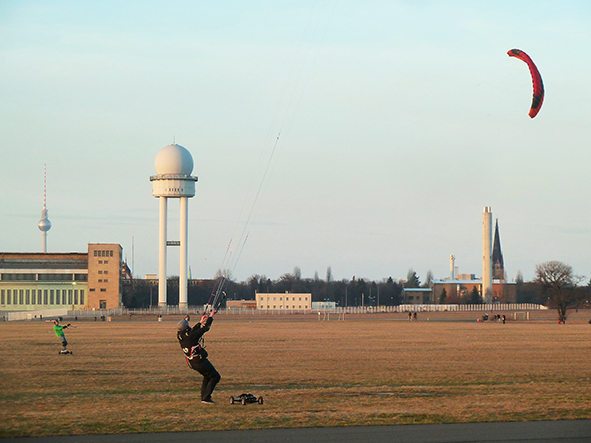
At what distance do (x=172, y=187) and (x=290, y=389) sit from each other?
11979 centimetres

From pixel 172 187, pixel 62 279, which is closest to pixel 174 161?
pixel 172 187

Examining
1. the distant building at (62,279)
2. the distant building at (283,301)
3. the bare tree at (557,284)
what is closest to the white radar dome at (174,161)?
the distant building at (62,279)

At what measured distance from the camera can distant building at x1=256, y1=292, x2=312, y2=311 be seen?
162 metres

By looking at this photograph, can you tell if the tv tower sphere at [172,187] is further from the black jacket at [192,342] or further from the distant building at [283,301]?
the black jacket at [192,342]

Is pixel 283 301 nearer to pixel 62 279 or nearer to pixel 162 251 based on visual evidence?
pixel 162 251

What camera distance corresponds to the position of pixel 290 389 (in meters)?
20.7

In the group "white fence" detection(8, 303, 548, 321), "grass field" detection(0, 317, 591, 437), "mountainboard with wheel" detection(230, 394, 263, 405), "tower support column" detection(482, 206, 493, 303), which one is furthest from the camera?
"tower support column" detection(482, 206, 493, 303)

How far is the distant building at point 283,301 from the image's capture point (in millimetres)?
162375

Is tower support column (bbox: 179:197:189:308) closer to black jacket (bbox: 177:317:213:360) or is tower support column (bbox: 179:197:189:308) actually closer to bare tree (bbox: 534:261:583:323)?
bare tree (bbox: 534:261:583:323)

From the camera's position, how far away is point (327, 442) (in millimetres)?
13406

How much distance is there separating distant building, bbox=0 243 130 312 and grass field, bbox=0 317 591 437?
106879 millimetres

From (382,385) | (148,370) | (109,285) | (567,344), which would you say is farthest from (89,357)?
(109,285)

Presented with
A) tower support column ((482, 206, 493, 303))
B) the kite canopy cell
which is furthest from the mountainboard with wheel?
tower support column ((482, 206, 493, 303))

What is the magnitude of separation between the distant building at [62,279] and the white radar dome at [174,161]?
18.4 metres
